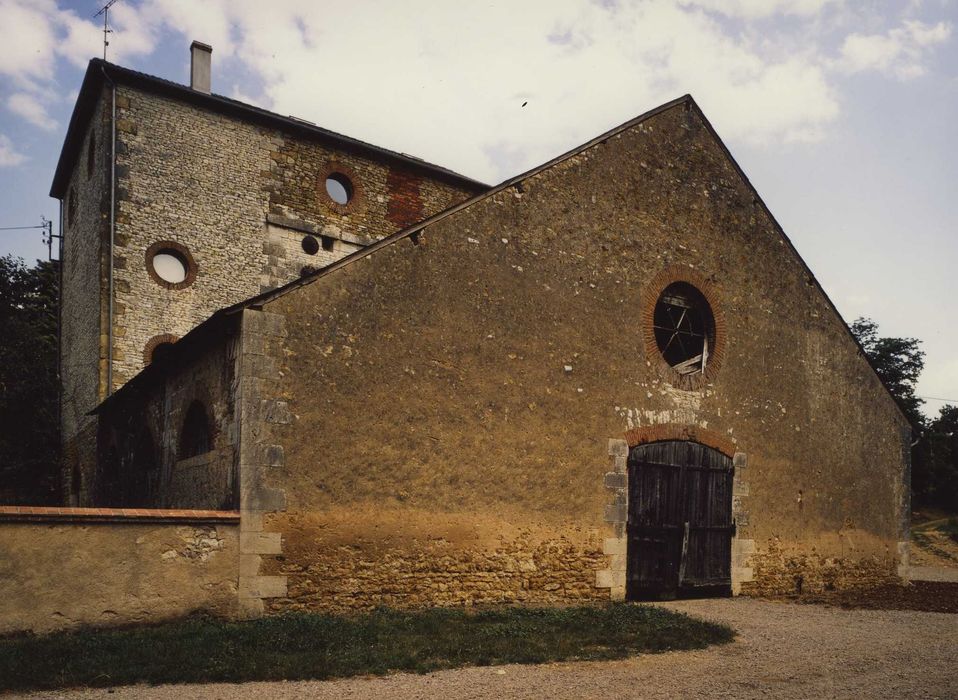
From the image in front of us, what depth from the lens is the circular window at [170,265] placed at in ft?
50.1

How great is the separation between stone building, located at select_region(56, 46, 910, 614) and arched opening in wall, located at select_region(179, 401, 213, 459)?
0.04 m

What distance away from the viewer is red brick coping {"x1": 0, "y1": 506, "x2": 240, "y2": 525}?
6996 mm

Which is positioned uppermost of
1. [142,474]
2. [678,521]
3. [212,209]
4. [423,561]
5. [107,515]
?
[212,209]

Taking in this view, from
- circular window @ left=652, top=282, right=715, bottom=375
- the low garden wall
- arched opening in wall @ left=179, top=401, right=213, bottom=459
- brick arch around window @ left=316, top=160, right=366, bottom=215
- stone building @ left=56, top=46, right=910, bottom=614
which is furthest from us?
brick arch around window @ left=316, top=160, right=366, bottom=215

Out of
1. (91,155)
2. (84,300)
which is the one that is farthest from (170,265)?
(91,155)

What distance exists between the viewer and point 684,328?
12.2m

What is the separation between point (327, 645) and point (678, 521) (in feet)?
20.5

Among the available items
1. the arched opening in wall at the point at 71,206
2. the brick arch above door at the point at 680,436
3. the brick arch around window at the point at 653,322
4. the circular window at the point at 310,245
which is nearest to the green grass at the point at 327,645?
the brick arch above door at the point at 680,436

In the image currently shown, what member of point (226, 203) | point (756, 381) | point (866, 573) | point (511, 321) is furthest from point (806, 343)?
point (226, 203)

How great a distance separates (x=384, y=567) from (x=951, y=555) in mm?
20909

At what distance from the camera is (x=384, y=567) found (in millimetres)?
8828

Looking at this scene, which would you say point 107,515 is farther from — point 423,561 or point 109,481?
point 109,481

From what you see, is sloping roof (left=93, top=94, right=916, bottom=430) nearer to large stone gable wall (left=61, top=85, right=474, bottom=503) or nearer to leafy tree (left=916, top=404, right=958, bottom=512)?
large stone gable wall (left=61, top=85, right=474, bottom=503)

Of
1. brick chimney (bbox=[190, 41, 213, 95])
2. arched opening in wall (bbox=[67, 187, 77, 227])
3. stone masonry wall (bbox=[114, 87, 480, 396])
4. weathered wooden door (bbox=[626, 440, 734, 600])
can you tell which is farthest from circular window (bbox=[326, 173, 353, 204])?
weathered wooden door (bbox=[626, 440, 734, 600])
